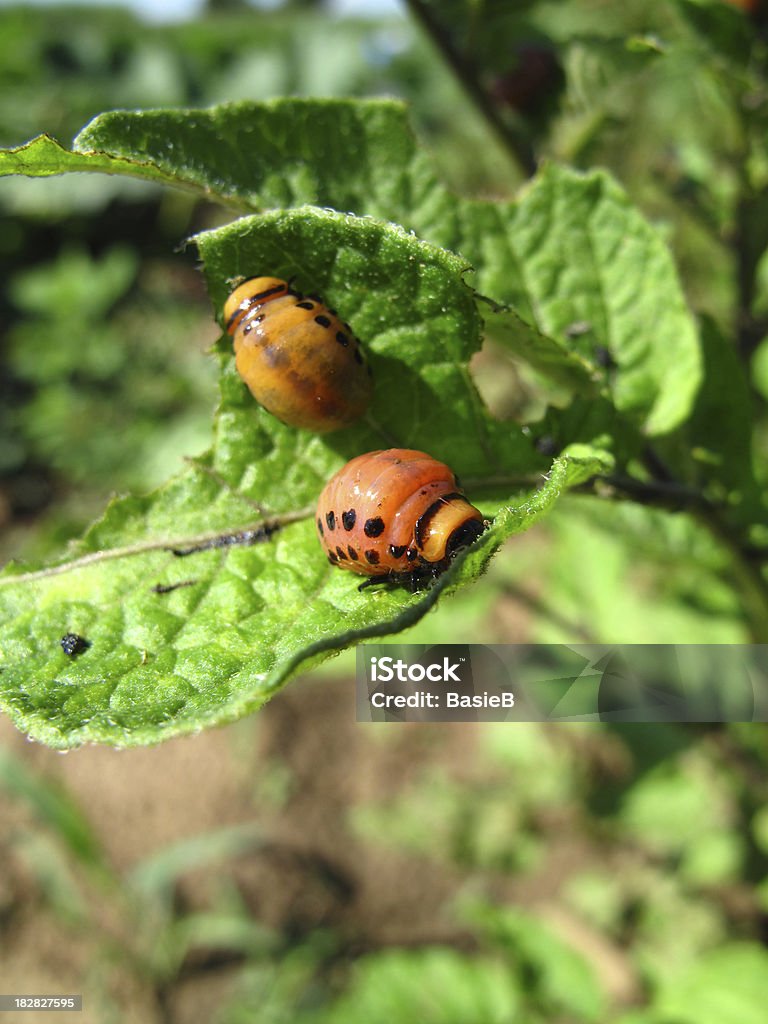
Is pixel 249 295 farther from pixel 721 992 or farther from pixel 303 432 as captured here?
pixel 721 992

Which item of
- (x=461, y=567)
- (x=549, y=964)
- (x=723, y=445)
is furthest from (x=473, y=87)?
(x=549, y=964)

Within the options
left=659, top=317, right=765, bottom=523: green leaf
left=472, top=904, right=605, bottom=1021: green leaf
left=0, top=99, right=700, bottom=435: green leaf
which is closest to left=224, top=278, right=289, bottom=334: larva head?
left=0, top=99, right=700, bottom=435: green leaf

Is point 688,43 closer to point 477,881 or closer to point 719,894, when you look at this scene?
point 719,894

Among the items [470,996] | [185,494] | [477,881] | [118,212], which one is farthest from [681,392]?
[118,212]

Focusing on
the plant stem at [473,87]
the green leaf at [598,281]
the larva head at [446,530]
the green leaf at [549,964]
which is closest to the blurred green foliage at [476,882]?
the green leaf at [549,964]

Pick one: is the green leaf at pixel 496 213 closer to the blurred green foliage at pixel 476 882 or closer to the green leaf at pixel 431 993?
the blurred green foliage at pixel 476 882

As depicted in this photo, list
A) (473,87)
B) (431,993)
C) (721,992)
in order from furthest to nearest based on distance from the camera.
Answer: (431,993) → (721,992) → (473,87)
